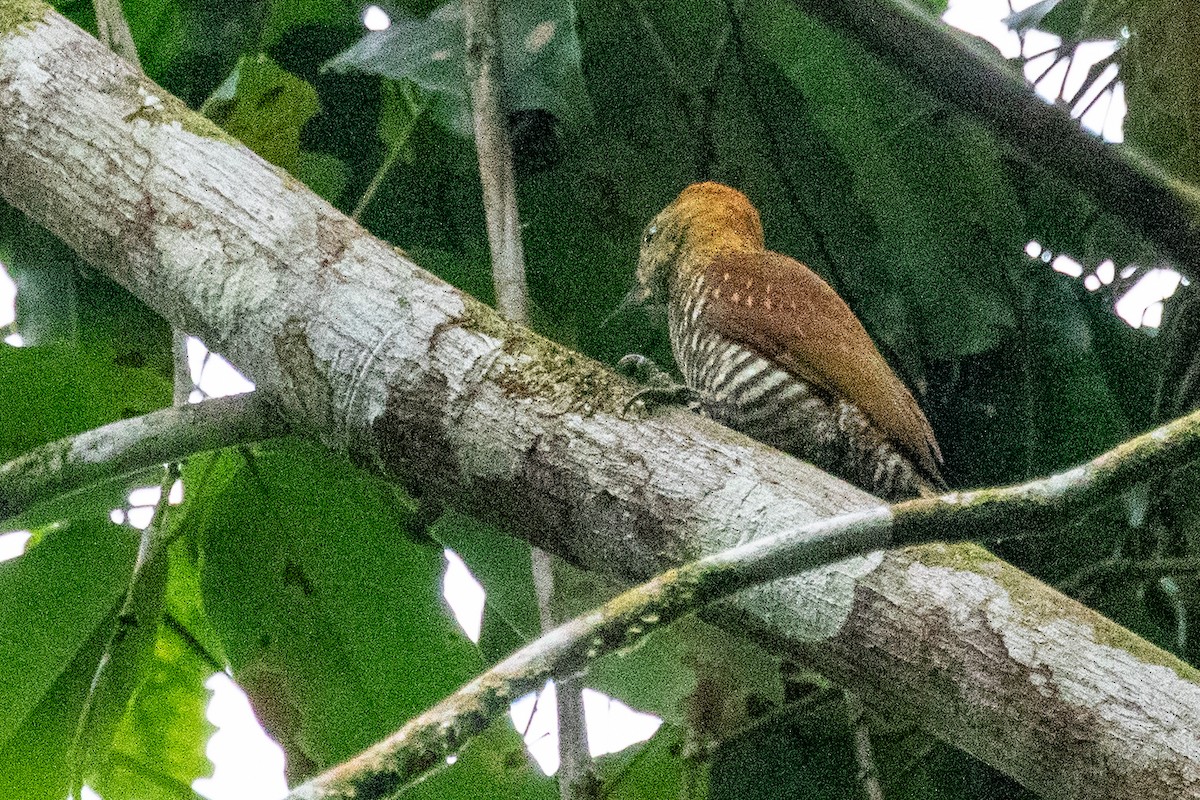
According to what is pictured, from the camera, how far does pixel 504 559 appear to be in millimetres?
2801

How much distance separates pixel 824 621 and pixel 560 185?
1.73 meters

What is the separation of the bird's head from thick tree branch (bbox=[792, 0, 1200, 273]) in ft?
2.05

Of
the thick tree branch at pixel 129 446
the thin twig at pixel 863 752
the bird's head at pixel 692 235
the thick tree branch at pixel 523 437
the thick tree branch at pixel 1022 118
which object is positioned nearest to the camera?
the thick tree branch at pixel 523 437

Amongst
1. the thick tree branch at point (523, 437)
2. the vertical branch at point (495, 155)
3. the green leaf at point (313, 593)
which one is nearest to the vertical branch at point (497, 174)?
the vertical branch at point (495, 155)

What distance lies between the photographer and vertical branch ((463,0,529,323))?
248 centimetres

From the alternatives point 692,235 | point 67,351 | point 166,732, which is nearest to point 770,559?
point 692,235

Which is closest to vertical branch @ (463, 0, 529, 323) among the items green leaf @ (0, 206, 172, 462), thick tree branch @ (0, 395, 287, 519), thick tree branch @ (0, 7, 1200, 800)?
thick tree branch @ (0, 7, 1200, 800)

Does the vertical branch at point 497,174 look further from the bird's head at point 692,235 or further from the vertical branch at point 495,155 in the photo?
the bird's head at point 692,235

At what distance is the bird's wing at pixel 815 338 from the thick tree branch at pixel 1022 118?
1.74 feet

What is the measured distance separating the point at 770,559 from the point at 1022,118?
1.47 metres

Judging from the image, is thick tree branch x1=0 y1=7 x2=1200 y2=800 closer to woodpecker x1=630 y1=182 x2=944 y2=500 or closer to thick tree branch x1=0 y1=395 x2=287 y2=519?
thick tree branch x1=0 y1=395 x2=287 y2=519

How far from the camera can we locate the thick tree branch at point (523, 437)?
1690mm

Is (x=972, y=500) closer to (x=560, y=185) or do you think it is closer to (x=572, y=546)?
(x=572, y=546)

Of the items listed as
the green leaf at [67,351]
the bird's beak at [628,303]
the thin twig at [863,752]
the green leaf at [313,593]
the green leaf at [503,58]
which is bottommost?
the thin twig at [863,752]
